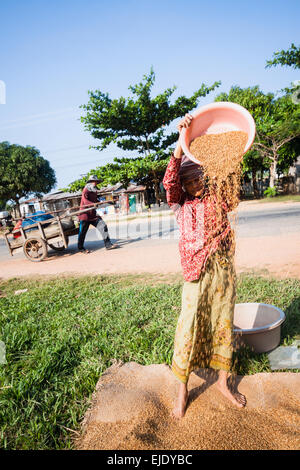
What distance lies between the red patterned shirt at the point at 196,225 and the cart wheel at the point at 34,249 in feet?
18.6

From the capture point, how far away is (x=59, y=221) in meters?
6.68

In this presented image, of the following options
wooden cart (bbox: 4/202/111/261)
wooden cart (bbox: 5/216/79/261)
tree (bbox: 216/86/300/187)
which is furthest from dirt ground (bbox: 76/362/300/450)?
tree (bbox: 216/86/300/187)

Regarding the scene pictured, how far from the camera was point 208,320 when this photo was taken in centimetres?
181

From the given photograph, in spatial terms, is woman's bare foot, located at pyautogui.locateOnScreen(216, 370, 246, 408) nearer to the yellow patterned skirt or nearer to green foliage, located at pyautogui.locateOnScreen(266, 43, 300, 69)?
the yellow patterned skirt

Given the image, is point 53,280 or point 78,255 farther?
point 78,255

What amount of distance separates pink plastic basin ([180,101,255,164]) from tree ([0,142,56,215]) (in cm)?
2753

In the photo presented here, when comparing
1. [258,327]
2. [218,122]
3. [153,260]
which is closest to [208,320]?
[258,327]

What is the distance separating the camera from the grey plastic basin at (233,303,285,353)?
2141 millimetres

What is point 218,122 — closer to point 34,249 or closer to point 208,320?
point 208,320
